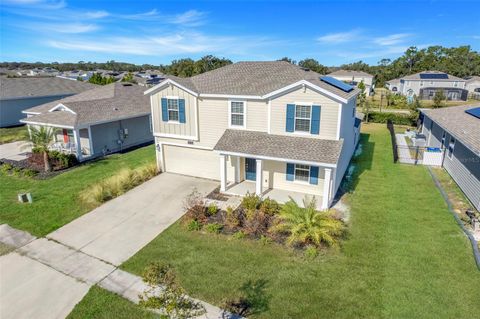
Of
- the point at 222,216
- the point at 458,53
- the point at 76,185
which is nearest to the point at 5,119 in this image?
the point at 76,185

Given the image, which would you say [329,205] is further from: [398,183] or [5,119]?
[5,119]

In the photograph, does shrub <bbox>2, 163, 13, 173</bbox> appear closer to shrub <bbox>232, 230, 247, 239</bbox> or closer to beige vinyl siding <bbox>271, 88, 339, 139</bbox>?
shrub <bbox>232, 230, 247, 239</bbox>

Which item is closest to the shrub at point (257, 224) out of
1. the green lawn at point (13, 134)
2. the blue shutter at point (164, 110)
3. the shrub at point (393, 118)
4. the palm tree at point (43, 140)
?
the blue shutter at point (164, 110)

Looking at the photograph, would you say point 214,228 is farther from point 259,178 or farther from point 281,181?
point 281,181

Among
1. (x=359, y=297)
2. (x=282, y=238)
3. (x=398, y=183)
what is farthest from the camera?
(x=398, y=183)

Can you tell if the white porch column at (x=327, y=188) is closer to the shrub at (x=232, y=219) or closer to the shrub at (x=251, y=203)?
the shrub at (x=251, y=203)

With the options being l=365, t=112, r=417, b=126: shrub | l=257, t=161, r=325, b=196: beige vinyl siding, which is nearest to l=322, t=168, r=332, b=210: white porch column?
l=257, t=161, r=325, b=196: beige vinyl siding
